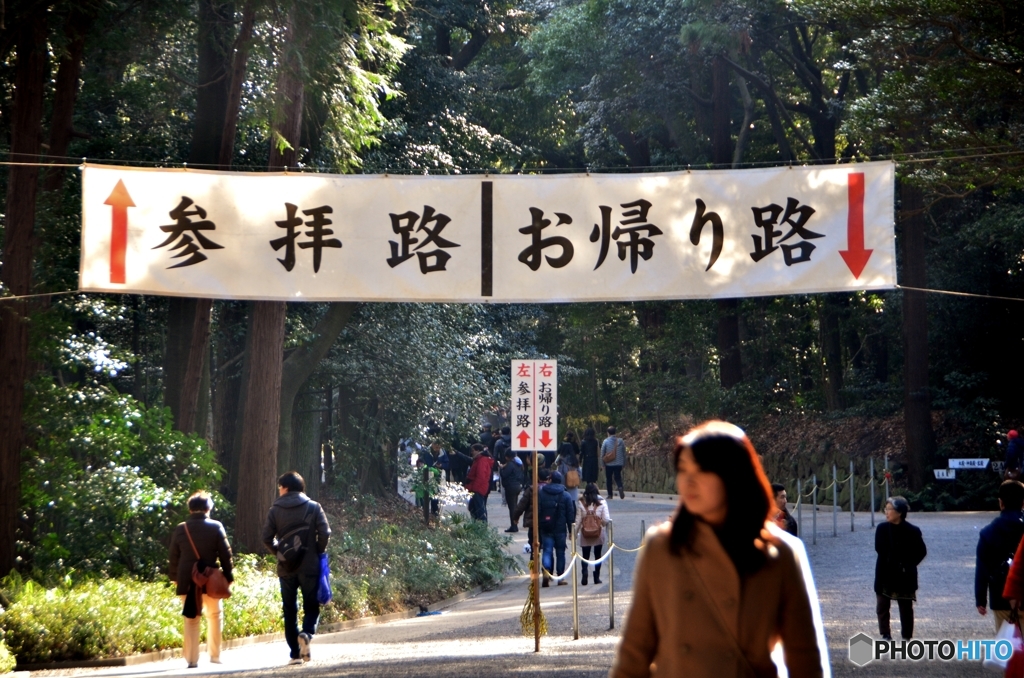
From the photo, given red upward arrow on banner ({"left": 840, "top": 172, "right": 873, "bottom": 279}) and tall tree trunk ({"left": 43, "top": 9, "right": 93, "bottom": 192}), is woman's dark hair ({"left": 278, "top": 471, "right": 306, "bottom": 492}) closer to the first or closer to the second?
red upward arrow on banner ({"left": 840, "top": 172, "right": 873, "bottom": 279})

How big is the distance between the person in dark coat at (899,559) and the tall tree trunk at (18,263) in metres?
9.97

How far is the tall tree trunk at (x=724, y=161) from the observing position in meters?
34.5

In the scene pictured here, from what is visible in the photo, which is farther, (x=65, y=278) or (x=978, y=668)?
(x=65, y=278)

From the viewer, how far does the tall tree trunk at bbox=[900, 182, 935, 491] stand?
27.9 metres

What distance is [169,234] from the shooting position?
37.4 feet

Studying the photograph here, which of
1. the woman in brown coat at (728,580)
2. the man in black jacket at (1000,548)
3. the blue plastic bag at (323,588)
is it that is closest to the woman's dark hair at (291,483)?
the blue plastic bag at (323,588)

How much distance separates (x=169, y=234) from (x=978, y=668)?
8.35 m

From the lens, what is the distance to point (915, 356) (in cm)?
2852

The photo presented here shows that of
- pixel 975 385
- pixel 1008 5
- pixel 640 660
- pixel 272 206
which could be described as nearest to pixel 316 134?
pixel 272 206

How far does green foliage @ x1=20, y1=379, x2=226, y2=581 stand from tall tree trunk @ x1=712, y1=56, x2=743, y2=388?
22137 mm

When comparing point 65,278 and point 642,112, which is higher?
point 642,112

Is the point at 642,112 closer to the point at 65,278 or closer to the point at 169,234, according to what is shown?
the point at 65,278

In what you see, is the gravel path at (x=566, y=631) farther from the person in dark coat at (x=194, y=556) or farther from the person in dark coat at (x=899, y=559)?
the person in dark coat at (x=899, y=559)

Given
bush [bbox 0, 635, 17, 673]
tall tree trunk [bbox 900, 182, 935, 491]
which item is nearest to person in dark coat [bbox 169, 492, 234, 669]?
bush [bbox 0, 635, 17, 673]
